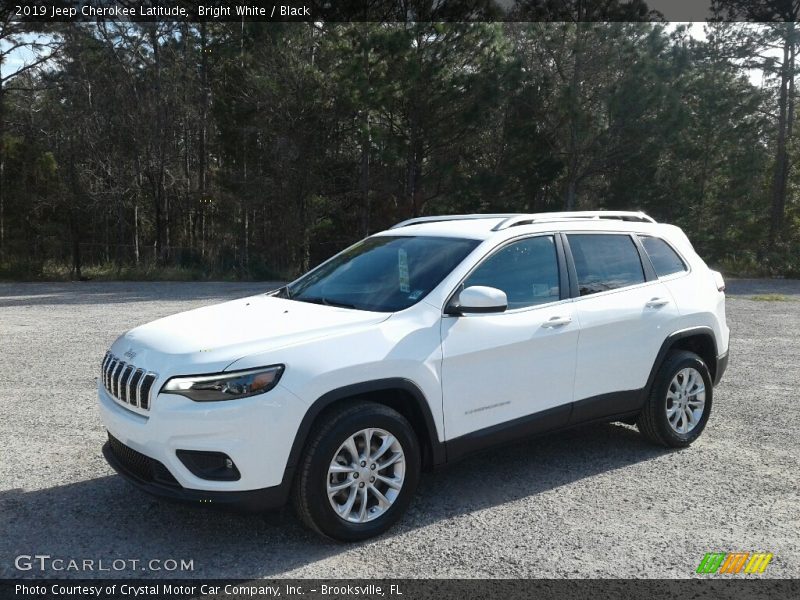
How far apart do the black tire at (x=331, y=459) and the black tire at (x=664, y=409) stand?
230 cm

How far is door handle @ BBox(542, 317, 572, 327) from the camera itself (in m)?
4.62

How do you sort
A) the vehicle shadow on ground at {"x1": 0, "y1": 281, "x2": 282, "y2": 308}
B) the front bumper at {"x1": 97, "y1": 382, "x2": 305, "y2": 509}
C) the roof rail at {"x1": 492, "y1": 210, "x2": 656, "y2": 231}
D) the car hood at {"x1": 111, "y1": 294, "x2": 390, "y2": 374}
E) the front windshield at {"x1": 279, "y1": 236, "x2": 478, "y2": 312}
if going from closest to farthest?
the front bumper at {"x1": 97, "y1": 382, "x2": 305, "y2": 509}
the car hood at {"x1": 111, "y1": 294, "x2": 390, "y2": 374}
the front windshield at {"x1": 279, "y1": 236, "x2": 478, "y2": 312}
the roof rail at {"x1": 492, "y1": 210, "x2": 656, "y2": 231}
the vehicle shadow on ground at {"x1": 0, "y1": 281, "x2": 282, "y2": 308}

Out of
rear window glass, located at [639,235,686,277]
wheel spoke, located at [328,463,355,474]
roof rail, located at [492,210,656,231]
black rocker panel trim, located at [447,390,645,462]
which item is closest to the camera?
wheel spoke, located at [328,463,355,474]

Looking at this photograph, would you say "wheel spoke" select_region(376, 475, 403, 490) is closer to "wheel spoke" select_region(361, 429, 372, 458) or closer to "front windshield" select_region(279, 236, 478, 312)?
"wheel spoke" select_region(361, 429, 372, 458)

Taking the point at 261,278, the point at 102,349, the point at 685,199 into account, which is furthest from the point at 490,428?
the point at 685,199

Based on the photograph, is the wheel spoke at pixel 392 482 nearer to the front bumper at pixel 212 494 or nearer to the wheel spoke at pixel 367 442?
the wheel spoke at pixel 367 442

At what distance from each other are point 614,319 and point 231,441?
9.45 ft

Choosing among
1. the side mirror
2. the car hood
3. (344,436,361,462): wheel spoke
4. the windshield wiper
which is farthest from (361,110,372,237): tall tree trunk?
(344,436,361,462): wheel spoke

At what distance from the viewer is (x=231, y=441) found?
138 inches

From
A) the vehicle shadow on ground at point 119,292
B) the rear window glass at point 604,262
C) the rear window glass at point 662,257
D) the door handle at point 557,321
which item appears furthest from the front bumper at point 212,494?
the vehicle shadow on ground at point 119,292

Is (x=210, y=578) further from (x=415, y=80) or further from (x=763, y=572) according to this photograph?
(x=415, y=80)

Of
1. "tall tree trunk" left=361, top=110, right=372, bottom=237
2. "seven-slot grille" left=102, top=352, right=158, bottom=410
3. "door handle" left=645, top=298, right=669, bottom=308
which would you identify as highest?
"tall tree trunk" left=361, top=110, right=372, bottom=237

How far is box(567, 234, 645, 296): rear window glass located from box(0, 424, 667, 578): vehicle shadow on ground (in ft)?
4.42

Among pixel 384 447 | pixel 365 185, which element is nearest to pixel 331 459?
pixel 384 447
